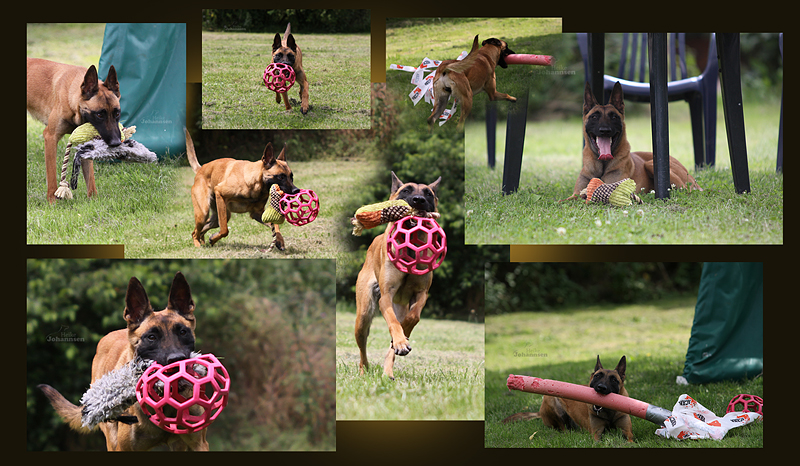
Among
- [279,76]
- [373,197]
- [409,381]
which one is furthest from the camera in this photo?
[373,197]

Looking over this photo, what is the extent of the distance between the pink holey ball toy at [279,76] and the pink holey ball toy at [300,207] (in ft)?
3.69

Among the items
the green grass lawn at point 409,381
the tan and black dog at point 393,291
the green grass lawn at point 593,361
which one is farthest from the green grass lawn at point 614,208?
the green grass lawn at point 593,361

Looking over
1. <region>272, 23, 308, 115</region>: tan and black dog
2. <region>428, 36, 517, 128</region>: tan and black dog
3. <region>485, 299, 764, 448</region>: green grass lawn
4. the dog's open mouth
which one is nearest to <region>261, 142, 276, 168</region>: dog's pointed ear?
<region>272, 23, 308, 115</region>: tan and black dog

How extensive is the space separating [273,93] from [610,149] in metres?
3.73

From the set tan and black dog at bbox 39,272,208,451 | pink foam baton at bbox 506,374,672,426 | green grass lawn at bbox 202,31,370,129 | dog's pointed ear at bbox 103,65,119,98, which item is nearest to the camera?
tan and black dog at bbox 39,272,208,451

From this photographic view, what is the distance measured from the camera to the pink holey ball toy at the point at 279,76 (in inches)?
279

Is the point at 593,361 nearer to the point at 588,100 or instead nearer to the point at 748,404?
the point at 748,404

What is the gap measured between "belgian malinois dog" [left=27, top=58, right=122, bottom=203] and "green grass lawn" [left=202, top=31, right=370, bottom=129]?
0.96 metres

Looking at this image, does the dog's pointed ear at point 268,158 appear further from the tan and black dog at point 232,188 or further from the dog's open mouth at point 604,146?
the dog's open mouth at point 604,146

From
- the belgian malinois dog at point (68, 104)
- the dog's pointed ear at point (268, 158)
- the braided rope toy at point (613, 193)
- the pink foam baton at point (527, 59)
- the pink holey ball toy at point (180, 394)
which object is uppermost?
the pink foam baton at point (527, 59)

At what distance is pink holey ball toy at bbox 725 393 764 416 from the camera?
714 cm

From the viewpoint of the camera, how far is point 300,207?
22.9 ft

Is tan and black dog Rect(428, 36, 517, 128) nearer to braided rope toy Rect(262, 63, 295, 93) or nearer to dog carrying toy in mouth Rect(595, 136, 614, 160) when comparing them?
dog carrying toy in mouth Rect(595, 136, 614, 160)

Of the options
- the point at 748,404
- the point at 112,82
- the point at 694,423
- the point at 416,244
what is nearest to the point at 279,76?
the point at 112,82
